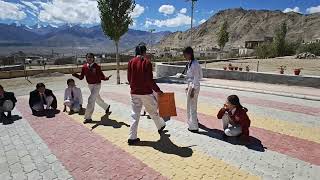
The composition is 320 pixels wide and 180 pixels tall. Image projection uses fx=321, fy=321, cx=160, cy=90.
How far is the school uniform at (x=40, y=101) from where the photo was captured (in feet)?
30.8

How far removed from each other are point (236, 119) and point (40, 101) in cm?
582

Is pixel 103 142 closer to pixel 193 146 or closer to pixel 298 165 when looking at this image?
pixel 193 146

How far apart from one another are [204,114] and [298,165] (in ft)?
12.8

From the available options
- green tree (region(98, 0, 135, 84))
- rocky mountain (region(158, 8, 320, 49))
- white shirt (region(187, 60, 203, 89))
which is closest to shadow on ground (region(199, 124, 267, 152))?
white shirt (region(187, 60, 203, 89))

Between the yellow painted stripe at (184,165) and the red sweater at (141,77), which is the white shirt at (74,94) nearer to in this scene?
the yellow painted stripe at (184,165)

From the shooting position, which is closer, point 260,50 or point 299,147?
point 299,147

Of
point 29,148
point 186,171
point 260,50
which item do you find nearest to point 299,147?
point 186,171

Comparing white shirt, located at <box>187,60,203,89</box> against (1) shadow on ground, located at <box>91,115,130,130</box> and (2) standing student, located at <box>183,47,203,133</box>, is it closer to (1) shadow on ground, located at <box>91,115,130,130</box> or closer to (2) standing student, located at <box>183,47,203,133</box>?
(2) standing student, located at <box>183,47,203,133</box>

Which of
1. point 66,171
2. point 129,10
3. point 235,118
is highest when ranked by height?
point 129,10

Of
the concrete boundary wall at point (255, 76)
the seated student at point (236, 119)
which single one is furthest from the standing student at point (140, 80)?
the concrete boundary wall at point (255, 76)

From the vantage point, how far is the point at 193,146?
6.51 meters

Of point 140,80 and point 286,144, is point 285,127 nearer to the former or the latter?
point 286,144

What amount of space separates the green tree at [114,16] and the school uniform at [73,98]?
29.7 feet

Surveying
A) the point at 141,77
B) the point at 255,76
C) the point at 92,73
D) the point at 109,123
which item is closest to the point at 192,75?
the point at 141,77
